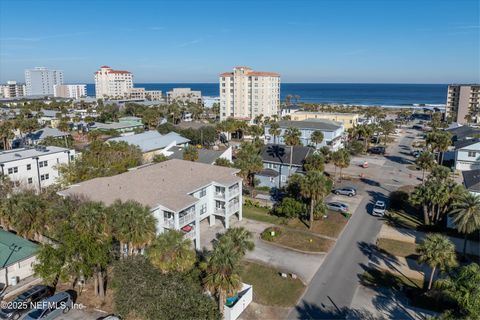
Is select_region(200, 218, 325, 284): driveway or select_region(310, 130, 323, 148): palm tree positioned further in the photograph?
select_region(310, 130, 323, 148): palm tree

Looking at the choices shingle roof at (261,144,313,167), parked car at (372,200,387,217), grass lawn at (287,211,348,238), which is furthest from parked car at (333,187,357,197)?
grass lawn at (287,211,348,238)

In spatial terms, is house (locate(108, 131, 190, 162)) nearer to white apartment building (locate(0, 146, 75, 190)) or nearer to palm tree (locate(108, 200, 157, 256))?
white apartment building (locate(0, 146, 75, 190))

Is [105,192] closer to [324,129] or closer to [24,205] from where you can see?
[24,205]

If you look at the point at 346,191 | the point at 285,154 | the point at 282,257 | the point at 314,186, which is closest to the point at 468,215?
the point at 314,186

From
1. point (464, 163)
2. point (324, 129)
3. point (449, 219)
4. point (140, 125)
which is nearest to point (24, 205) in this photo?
point (449, 219)

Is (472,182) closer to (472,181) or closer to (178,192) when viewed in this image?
(472,181)

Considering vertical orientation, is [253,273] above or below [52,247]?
below
